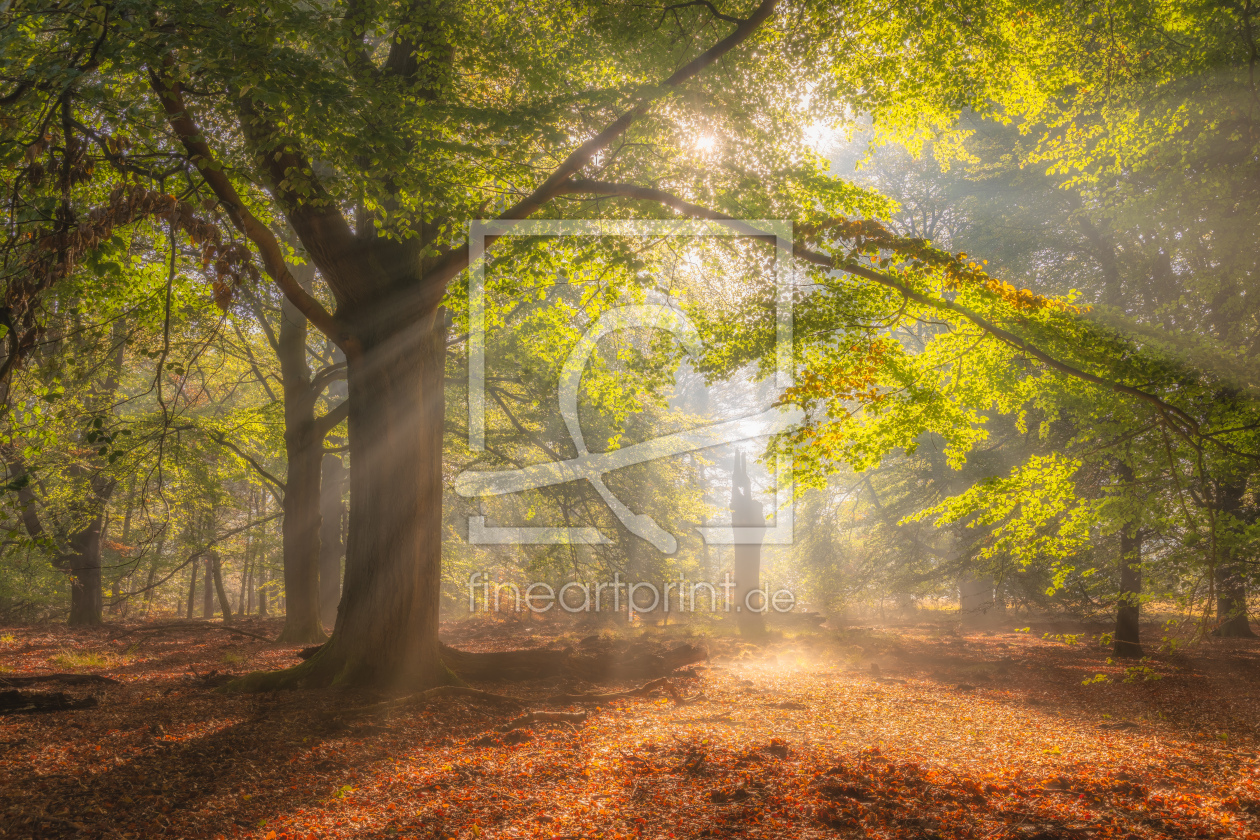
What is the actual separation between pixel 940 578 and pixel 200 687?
61.1ft

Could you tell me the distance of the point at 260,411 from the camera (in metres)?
13.6

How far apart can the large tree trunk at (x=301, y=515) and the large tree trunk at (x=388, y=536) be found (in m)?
5.50

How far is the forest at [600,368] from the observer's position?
401 centimetres

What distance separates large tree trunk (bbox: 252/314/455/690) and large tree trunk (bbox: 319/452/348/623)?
455 inches

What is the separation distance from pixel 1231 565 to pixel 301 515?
14.6 metres

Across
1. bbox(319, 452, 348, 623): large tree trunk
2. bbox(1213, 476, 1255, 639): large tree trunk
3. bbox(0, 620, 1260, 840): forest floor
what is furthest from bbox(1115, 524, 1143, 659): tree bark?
bbox(319, 452, 348, 623): large tree trunk

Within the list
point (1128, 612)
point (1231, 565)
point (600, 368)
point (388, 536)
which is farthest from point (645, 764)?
point (1128, 612)

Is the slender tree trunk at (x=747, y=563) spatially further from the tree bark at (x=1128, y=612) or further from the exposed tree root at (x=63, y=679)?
the exposed tree root at (x=63, y=679)

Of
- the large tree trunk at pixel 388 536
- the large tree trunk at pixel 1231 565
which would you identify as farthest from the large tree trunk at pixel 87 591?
the large tree trunk at pixel 1231 565

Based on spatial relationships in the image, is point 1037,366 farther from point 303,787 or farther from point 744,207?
point 303,787

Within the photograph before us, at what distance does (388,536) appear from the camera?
668cm

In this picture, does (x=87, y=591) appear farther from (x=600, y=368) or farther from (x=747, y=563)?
(x=747, y=563)

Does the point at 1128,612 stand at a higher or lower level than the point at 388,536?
lower

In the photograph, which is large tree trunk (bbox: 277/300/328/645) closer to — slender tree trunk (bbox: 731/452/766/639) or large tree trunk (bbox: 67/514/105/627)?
large tree trunk (bbox: 67/514/105/627)
